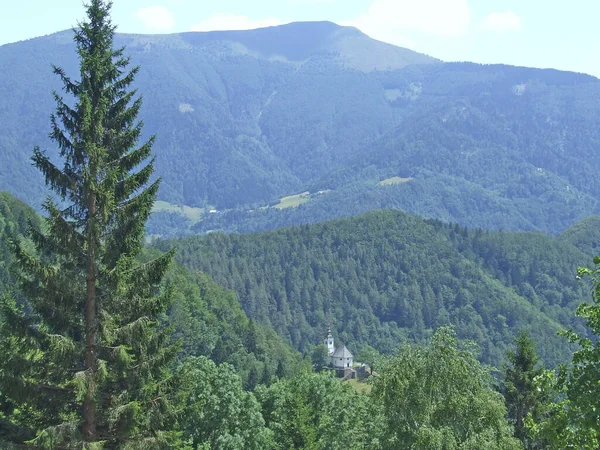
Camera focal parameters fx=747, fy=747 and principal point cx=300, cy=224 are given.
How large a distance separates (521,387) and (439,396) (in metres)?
17.0

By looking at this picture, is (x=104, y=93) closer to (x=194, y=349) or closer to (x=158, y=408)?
(x=158, y=408)

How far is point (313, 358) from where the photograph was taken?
15875 cm

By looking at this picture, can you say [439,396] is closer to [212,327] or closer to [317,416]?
[317,416]

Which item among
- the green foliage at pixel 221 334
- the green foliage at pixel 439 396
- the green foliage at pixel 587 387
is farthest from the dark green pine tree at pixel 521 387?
the green foliage at pixel 221 334

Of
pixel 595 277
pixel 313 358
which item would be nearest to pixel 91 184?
pixel 595 277

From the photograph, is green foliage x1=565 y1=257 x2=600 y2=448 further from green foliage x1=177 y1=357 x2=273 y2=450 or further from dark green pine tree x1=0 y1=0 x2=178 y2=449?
green foliage x1=177 y1=357 x2=273 y2=450

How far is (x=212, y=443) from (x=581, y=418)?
1176 inches

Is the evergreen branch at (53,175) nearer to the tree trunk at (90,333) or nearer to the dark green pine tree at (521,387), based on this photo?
the tree trunk at (90,333)

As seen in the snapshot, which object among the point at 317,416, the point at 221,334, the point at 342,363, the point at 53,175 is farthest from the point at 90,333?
the point at 342,363

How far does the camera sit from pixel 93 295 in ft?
68.9

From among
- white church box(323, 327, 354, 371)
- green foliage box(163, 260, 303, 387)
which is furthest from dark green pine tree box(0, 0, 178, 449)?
white church box(323, 327, 354, 371)

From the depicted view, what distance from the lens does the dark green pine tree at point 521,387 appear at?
40.6 meters

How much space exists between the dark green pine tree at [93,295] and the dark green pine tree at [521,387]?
24685 millimetres

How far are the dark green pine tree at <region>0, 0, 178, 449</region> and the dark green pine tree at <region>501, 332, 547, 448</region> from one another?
24.7 m
